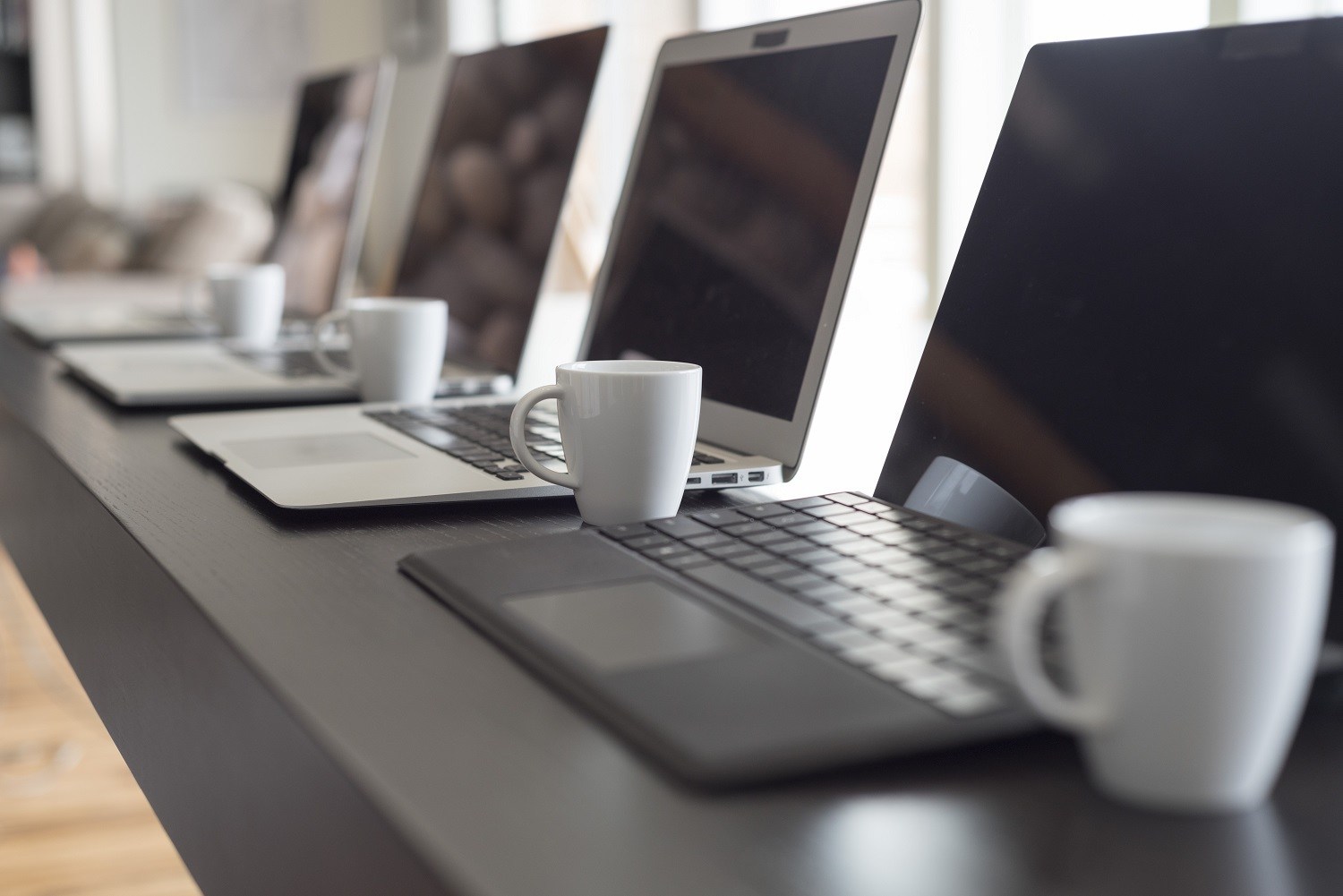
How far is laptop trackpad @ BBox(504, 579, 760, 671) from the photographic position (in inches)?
17.7

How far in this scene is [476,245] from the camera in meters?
A: 1.34

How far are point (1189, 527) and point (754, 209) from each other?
0.57 metres

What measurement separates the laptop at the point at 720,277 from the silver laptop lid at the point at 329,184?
73 centimetres

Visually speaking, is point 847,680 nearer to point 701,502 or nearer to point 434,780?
point 434,780

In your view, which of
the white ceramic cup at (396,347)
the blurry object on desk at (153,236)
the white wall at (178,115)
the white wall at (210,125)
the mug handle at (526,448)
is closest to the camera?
the mug handle at (526,448)

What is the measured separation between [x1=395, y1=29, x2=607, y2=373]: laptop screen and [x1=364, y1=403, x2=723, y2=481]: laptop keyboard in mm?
244

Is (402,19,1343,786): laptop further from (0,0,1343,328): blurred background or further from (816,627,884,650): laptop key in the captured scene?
(0,0,1343,328): blurred background

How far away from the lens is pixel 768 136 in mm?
895

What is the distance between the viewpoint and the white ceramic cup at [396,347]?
1.07 metres

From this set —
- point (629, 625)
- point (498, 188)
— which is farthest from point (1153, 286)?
point (498, 188)

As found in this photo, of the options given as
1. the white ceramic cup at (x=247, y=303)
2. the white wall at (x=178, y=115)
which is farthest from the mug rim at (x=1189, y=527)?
the white wall at (x=178, y=115)

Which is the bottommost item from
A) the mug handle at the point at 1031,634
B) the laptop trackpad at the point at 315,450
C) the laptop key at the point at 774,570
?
the laptop trackpad at the point at 315,450

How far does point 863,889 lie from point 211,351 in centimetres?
119

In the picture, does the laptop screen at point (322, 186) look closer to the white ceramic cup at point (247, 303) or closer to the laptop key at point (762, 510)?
the white ceramic cup at point (247, 303)
